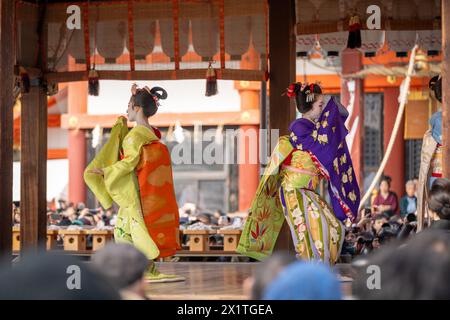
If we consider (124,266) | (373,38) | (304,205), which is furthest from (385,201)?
(124,266)

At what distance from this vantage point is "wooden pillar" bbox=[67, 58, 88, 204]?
46.5 ft

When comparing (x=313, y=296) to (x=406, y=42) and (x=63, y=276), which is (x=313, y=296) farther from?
(x=406, y=42)

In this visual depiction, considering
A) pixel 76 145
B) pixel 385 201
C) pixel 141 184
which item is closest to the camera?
pixel 141 184

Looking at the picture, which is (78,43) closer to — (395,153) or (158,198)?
(158,198)

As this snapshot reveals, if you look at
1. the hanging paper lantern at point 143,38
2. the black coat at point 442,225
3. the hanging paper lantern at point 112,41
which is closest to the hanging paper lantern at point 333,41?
the hanging paper lantern at point 143,38

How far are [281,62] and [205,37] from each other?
2.94ft

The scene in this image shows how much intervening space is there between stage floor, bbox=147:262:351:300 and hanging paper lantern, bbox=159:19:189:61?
2.05m

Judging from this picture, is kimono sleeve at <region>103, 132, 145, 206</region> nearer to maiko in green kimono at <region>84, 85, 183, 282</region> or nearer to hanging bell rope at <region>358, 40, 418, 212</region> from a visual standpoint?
maiko in green kimono at <region>84, 85, 183, 282</region>

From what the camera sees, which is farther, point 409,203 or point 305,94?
point 409,203

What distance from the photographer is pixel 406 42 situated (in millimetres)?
9023

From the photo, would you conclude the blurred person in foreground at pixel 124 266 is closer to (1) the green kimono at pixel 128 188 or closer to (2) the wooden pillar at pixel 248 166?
(1) the green kimono at pixel 128 188

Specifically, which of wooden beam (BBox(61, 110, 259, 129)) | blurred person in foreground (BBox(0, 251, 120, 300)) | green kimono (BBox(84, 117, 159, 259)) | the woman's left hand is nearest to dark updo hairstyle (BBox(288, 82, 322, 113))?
green kimono (BBox(84, 117, 159, 259))

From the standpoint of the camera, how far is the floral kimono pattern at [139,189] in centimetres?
692

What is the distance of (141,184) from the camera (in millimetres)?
7035
